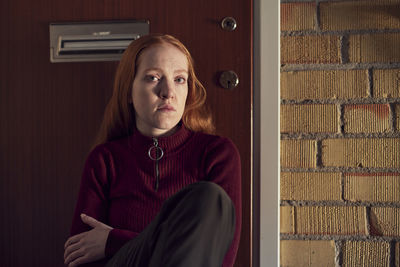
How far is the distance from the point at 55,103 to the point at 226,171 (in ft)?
2.03

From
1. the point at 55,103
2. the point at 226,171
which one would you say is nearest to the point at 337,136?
the point at 226,171

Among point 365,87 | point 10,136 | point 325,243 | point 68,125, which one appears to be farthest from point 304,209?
point 10,136

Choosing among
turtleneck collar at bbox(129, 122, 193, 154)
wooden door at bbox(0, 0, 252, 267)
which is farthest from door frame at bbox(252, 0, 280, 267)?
turtleneck collar at bbox(129, 122, 193, 154)

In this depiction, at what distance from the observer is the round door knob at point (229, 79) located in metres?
1.24

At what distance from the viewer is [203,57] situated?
1.24 meters

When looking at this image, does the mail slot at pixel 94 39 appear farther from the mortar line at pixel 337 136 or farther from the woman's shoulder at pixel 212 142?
the mortar line at pixel 337 136

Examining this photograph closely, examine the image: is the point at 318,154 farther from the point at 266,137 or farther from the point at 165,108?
the point at 165,108

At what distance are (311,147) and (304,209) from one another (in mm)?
199

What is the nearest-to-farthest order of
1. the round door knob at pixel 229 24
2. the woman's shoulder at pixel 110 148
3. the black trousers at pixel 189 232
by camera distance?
1. the black trousers at pixel 189 232
2. the woman's shoulder at pixel 110 148
3. the round door knob at pixel 229 24

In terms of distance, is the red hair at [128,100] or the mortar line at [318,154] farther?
the mortar line at [318,154]

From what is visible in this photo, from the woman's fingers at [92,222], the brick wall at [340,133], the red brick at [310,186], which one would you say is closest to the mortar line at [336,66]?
the brick wall at [340,133]

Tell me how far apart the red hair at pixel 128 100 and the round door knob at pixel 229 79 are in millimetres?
76

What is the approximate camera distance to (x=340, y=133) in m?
1.29

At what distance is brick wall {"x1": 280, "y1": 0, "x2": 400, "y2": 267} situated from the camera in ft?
4.18
